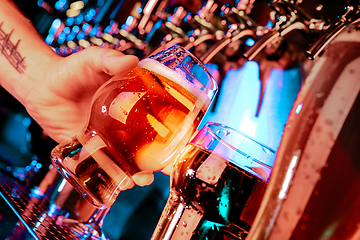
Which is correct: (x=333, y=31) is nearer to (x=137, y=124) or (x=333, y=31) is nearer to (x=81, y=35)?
(x=137, y=124)

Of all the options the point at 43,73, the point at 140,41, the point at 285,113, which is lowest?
the point at 43,73

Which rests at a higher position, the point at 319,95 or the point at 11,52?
the point at 319,95

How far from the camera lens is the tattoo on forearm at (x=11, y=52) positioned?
100 centimetres

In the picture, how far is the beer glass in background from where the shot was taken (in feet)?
1.46

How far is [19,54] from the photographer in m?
1.00

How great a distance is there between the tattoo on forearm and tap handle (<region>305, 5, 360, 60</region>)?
39.5 inches

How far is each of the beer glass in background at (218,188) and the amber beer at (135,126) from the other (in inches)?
2.9

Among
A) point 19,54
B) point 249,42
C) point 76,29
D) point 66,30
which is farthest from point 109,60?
point 66,30

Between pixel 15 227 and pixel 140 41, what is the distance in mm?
1307

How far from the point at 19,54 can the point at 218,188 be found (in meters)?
0.97

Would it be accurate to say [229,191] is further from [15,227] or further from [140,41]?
[140,41]

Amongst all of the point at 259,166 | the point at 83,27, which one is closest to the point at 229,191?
the point at 259,166

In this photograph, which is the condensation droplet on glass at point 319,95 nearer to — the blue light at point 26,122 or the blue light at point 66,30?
the blue light at point 66,30

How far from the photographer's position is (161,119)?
0.54m
